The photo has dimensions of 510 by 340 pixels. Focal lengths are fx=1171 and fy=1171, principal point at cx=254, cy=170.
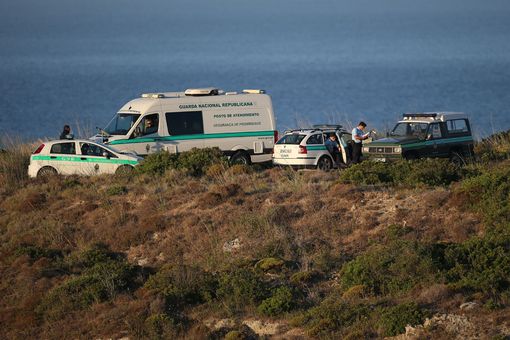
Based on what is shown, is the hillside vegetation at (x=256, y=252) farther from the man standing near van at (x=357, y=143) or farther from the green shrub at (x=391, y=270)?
the man standing near van at (x=357, y=143)

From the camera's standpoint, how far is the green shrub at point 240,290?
2586cm

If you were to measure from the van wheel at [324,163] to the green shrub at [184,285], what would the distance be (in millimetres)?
9606

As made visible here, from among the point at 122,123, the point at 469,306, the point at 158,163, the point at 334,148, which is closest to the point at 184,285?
the point at 469,306

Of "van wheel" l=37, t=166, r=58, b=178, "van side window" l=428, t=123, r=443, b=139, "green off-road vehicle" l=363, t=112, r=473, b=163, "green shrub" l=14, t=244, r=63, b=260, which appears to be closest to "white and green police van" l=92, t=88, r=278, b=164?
"van wheel" l=37, t=166, r=58, b=178

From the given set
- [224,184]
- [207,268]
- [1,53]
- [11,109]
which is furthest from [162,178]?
[1,53]

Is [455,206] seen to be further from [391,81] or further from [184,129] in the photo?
[391,81]

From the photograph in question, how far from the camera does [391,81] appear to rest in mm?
142250

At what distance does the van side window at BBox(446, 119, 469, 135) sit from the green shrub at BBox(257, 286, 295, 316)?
43.8 ft

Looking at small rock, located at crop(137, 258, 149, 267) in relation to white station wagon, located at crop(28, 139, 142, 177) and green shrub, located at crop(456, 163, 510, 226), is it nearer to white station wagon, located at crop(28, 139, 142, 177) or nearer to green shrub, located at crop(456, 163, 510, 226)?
white station wagon, located at crop(28, 139, 142, 177)

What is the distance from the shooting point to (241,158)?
127 feet

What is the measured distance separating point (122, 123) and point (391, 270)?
1472cm

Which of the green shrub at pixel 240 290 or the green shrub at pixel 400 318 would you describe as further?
the green shrub at pixel 240 290

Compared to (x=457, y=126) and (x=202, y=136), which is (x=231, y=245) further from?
(x=457, y=126)

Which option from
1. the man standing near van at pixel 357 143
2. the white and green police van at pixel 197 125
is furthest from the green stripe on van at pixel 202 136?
the man standing near van at pixel 357 143
